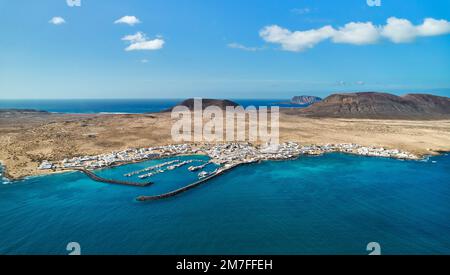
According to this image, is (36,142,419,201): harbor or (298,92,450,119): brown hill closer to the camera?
(36,142,419,201): harbor

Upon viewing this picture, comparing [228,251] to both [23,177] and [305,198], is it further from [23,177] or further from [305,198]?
[23,177]

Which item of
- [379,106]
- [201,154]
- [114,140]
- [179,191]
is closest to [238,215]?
[179,191]

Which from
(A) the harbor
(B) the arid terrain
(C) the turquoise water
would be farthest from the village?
(B) the arid terrain

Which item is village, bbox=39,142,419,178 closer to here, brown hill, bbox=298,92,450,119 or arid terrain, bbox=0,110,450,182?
arid terrain, bbox=0,110,450,182

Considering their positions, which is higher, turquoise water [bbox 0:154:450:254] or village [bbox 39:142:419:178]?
village [bbox 39:142:419:178]

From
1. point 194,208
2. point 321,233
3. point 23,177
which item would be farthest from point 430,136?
point 23,177

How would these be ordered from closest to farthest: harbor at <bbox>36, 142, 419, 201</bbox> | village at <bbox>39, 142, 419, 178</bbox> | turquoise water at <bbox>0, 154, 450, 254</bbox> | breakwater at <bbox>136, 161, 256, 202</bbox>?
turquoise water at <bbox>0, 154, 450, 254</bbox>, breakwater at <bbox>136, 161, 256, 202</bbox>, harbor at <bbox>36, 142, 419, 201</bbox>, village at <bbox>39, 142, 419, 178</bbox>

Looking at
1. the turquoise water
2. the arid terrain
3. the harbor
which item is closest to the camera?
the turquoise water
